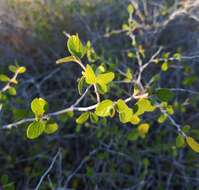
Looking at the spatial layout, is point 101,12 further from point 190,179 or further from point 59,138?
point 190,179

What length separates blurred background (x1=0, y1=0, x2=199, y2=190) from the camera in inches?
50.6

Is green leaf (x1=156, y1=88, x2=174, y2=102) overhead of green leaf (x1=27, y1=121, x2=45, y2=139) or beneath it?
beneath

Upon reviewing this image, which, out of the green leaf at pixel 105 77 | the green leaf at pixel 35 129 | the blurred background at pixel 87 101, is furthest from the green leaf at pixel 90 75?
the blurred background at pixel 87 101

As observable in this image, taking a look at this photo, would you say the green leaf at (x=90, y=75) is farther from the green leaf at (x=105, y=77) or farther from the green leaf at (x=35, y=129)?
the green leaf at (x=35, y=129)

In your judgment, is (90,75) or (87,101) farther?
(87,101)

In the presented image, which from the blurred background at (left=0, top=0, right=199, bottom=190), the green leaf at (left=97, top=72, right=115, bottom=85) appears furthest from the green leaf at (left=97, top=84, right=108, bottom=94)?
the blurred background at (left=0, top=0, right=199, bottom=190)

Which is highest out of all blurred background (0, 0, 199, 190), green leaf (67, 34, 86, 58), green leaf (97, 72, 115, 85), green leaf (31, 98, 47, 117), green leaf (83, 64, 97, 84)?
green leaf (67, 34, 86, 58)

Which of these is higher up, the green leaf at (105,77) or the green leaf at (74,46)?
the green leaf at (74,46)

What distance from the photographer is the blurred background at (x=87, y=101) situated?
50.6 inches

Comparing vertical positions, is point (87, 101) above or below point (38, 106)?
below

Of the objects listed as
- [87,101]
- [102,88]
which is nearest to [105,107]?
[102,88]

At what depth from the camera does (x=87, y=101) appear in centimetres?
148

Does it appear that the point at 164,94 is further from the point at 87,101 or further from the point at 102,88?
the point at 87,101

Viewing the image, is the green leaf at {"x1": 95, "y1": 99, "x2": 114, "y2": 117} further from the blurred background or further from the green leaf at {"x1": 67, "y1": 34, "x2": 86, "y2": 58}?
the blurred background
